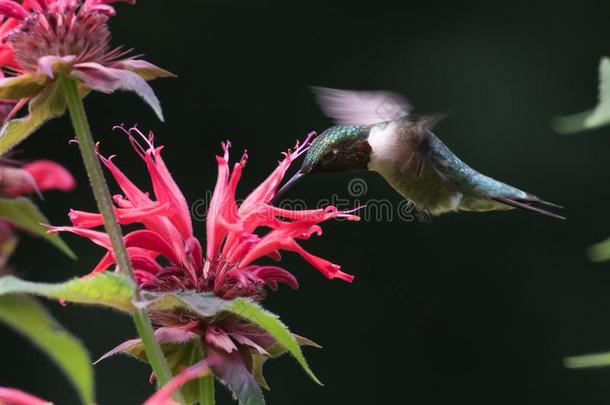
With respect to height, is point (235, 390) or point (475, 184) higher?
point (475, 184)

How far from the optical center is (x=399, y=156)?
1.17 metres

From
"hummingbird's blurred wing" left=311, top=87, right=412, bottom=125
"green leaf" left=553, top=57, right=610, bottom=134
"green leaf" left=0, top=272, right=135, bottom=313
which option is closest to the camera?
"green leaf" left=553, top=57, right=610, bottom=134

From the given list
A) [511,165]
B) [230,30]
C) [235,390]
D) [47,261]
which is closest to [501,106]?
[511,165]

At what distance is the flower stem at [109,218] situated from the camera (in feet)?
2.13

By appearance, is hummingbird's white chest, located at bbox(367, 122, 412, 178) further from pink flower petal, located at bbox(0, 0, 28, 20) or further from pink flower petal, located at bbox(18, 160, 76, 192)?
pink flower petal, located at bbox(0, 0, 28, 20)

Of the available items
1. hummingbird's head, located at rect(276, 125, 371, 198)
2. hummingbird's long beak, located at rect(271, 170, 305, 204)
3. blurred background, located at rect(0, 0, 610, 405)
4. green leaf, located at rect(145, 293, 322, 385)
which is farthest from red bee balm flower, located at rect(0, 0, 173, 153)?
blurred background, located at rect(0, 0, 610, 405)

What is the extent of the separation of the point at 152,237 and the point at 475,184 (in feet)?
1.63

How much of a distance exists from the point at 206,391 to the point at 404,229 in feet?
6.10

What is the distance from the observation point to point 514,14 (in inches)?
103

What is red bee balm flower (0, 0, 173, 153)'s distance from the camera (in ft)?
2.29

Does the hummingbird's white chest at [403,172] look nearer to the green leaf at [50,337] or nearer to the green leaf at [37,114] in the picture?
the green leaf at [37,114]

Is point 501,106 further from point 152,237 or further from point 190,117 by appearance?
point 152,237

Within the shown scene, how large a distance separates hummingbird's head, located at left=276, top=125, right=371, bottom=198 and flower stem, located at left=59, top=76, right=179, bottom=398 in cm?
44

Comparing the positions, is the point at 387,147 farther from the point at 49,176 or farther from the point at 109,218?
the point at 109,218
